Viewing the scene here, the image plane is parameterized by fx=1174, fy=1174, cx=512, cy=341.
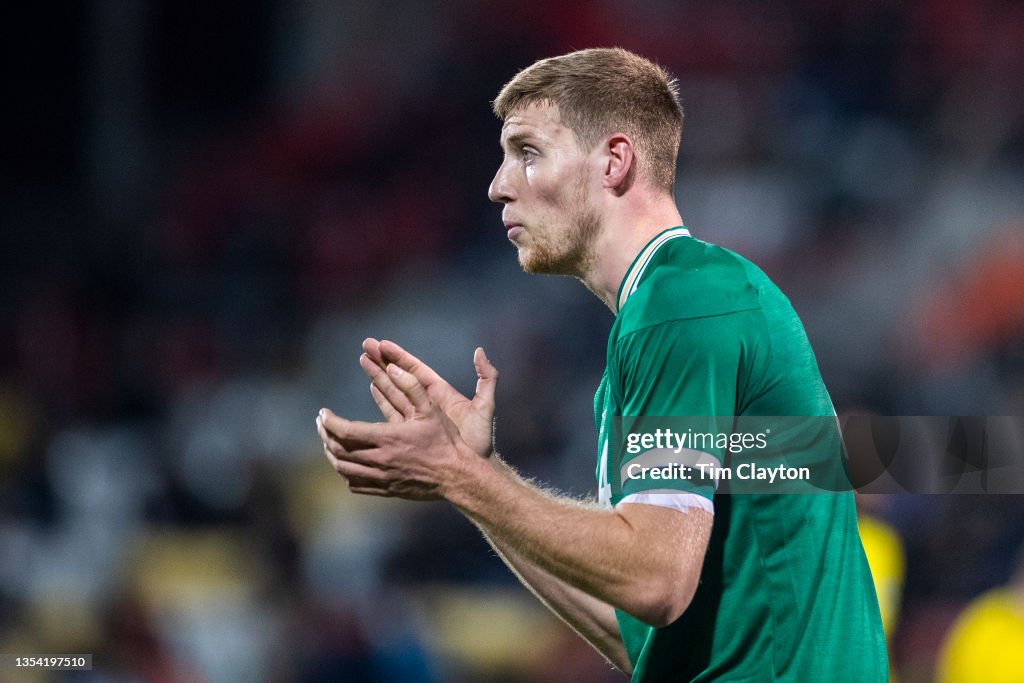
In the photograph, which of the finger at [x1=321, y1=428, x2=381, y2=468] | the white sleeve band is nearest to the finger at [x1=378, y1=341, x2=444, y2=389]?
the finger at [x1=321, y1=428, x2=381, y2=468]

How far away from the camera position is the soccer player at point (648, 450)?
75.3 inches

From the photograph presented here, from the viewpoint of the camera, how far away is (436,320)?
25.7 feet

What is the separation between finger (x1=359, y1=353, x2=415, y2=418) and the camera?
2.04m

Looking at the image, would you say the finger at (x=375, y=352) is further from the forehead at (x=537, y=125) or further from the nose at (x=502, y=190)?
the forehead at (x=537, y=125)

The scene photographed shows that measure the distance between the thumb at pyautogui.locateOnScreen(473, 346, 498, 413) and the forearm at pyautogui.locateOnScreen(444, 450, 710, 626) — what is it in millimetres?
433

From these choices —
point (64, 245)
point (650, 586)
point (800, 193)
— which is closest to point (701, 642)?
point (650, 586)

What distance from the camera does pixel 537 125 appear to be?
2592 millimetres

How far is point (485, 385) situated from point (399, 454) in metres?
0.54

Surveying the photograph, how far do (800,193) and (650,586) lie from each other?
232 inches

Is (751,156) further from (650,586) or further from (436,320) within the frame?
(650,586)

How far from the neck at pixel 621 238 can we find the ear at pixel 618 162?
5cm

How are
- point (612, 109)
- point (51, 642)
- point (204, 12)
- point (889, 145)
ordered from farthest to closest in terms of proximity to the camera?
1. point (204, 12)
2. point (889, 145)
3. point (51, 642)
4. point (612, 109)

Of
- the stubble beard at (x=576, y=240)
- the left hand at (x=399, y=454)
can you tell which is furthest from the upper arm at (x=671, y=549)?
the stubble beard at (x=576, y=240)

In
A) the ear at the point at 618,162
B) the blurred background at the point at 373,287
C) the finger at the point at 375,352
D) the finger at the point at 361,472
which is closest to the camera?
the finger at the point at 361,472
